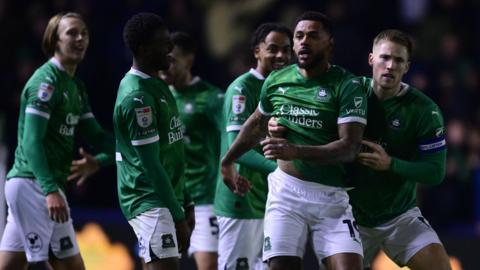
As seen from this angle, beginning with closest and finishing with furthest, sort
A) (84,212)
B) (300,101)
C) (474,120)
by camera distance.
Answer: (300,101), (84,212), (474,120)

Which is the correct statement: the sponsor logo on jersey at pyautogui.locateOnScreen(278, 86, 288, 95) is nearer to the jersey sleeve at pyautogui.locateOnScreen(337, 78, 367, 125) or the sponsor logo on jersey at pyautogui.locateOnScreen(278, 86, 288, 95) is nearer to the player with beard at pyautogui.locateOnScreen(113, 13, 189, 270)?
the jersey sleeve at pyautogui.locateOnScreen(337, 78, 367, 125)

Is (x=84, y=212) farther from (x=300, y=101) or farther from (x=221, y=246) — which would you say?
(x=300, y=101)

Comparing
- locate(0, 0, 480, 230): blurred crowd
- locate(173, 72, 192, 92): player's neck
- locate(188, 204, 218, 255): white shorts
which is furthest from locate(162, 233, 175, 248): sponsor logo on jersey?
locate(0, 0, 480, 230): blurred crowd

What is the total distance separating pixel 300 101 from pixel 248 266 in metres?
1.86

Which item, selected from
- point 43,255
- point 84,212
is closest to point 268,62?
point 43,255

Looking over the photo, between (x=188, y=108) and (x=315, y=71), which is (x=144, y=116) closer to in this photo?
(x=315, y=71)

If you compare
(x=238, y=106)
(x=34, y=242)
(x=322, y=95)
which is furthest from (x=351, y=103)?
(x=34, y=242)

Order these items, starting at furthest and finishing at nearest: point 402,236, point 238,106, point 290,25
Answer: point 290,25 → point 238,106 → point 402,236

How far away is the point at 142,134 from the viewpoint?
7320 mm

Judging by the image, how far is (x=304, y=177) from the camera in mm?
7590

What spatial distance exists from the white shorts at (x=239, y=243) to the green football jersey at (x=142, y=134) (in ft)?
4.56

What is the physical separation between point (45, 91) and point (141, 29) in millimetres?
1240

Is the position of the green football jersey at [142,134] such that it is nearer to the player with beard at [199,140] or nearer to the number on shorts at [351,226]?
the number on shorts at [351,226]

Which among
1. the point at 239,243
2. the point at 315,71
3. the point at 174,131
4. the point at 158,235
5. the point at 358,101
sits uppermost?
the point at 315,71
